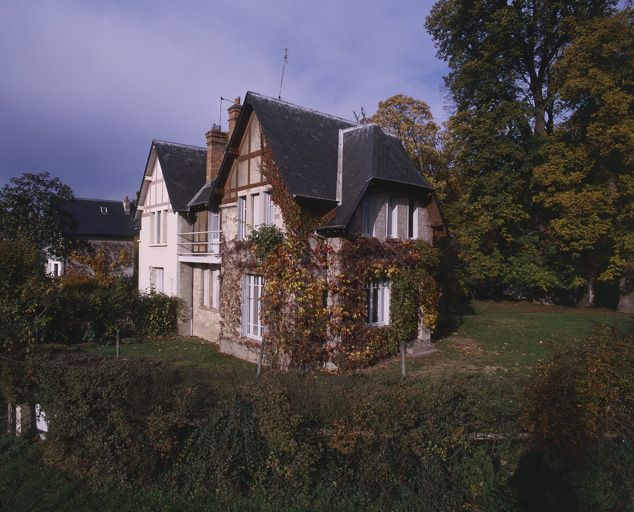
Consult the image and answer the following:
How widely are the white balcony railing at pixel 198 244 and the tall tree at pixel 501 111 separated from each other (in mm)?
14020

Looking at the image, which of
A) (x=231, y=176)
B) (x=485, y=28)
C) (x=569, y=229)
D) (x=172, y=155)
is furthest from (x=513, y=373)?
(x=485, y=28)

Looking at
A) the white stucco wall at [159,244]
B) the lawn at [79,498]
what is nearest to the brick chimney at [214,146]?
the white stucco wall at [159,244]

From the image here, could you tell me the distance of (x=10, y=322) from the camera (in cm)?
1009

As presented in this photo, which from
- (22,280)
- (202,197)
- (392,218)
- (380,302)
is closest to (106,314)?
(22,280)

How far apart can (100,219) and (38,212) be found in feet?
56.2

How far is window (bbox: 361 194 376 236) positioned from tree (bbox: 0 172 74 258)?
20787 millimetres

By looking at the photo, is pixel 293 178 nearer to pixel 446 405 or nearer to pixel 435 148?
pixel 446 405

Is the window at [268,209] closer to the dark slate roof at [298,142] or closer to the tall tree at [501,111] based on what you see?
the dark slate roof at [298,142]

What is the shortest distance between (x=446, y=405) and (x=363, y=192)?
353 inches

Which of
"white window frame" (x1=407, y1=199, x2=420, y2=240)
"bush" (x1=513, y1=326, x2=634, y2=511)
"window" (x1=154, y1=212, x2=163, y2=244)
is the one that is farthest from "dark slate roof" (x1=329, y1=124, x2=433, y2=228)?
"window" (x1=154, y1=212, x2=163, y2=244)

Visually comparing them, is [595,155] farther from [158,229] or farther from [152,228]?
[152,228]

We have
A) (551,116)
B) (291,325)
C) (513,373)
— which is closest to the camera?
(513,373)

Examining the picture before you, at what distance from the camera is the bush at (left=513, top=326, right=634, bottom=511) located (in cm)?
529

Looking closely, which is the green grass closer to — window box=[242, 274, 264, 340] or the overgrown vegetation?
the overgrown vegetation
